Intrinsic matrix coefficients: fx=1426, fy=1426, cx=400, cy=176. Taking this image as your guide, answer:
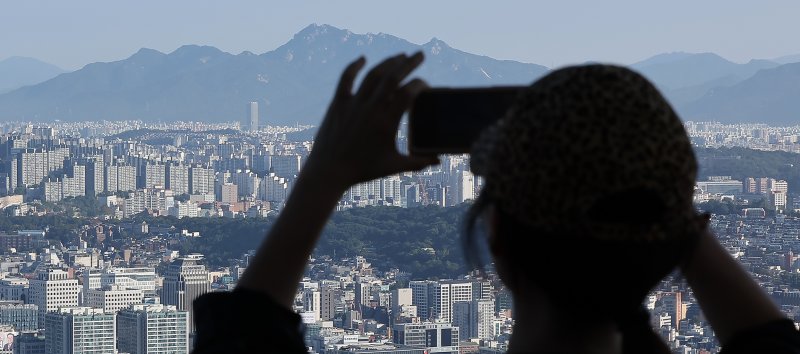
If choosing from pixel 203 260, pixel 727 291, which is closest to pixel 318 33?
pixel 203 260

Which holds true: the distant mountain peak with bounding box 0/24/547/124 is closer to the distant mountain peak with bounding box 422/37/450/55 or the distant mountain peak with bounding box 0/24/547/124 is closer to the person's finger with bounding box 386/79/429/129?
the distant mountain peak with bounding box 422/37/450/55

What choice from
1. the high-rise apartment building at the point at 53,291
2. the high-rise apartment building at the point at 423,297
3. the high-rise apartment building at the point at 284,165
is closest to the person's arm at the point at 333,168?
the high-rise apartment building at the point at 423,297

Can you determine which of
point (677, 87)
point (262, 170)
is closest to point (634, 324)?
point (262, 170)

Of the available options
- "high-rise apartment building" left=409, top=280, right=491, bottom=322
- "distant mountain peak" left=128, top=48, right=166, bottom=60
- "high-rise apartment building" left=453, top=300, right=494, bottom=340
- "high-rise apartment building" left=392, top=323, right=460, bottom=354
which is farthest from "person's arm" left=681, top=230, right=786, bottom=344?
"distant mountain peak" left=128, top=48, right=166, bottom=60

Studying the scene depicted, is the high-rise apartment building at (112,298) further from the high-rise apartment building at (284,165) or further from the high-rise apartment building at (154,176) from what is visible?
the high-rise apartment building at (284,165)

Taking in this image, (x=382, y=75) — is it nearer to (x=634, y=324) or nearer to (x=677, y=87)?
(x=634, y=324)

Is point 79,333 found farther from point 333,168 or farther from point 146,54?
point 146,54
